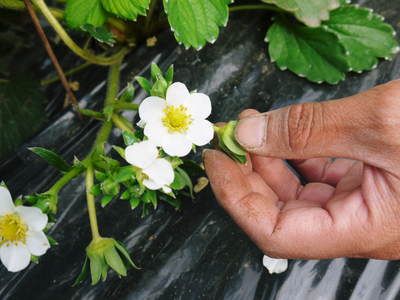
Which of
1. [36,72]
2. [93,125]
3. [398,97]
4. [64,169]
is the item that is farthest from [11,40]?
[398,97]

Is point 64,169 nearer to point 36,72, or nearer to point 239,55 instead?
point 239,55

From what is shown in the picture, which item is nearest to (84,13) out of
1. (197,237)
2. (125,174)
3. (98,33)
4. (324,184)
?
(98,33)

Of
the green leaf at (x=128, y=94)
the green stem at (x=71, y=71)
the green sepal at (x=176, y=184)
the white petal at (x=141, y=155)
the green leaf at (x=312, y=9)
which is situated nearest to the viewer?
the white petal at (x=141, y=155)

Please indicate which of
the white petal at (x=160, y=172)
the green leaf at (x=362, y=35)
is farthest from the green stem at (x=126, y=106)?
the green leaf at (x=362, y=35)

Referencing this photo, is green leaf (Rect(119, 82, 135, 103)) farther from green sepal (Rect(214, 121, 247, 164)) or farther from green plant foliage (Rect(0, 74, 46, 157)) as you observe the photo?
green plant foliage (Rect(0, 74, 46, 157))

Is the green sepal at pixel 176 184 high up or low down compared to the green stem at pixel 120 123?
down

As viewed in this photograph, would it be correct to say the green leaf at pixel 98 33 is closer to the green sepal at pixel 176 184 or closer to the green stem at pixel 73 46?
the green stem at pixel 73 46

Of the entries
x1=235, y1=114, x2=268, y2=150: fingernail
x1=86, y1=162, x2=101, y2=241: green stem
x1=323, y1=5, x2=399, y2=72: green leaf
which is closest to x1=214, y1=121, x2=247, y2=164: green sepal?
x1=235, y1=114, x2=268, y2=150: fingernail
